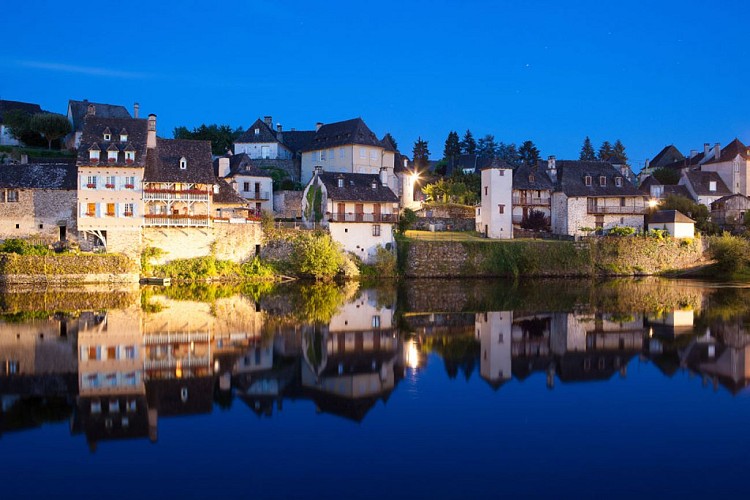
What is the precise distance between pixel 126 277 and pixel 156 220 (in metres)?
4.38

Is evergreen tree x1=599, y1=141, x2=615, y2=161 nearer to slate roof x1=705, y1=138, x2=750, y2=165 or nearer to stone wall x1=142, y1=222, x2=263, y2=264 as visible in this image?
slate roof x1=705, y1=138, x2=750, y2=165

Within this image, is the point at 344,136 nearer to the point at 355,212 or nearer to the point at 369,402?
the point at 355,212

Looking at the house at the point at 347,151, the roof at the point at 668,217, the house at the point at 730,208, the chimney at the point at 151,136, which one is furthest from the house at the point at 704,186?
the chimney at the point at 151,136

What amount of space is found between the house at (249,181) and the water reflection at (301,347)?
61.1ft

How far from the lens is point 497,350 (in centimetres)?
2292

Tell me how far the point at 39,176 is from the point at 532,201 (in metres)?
37.5

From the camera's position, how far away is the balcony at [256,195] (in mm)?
54950

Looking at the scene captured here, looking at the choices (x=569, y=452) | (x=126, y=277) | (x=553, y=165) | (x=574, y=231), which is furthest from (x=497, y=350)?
(x=553, y=165)

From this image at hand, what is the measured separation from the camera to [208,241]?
149ft

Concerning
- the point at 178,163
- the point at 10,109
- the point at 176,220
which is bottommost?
the point at 176,220

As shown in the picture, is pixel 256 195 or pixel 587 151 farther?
pixel 587 151

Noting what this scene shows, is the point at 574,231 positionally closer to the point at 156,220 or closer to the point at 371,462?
the point at 156,220

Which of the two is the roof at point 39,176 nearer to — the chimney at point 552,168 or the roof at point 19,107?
the roof at point 19,107

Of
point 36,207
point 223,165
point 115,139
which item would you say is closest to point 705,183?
point 223,165
